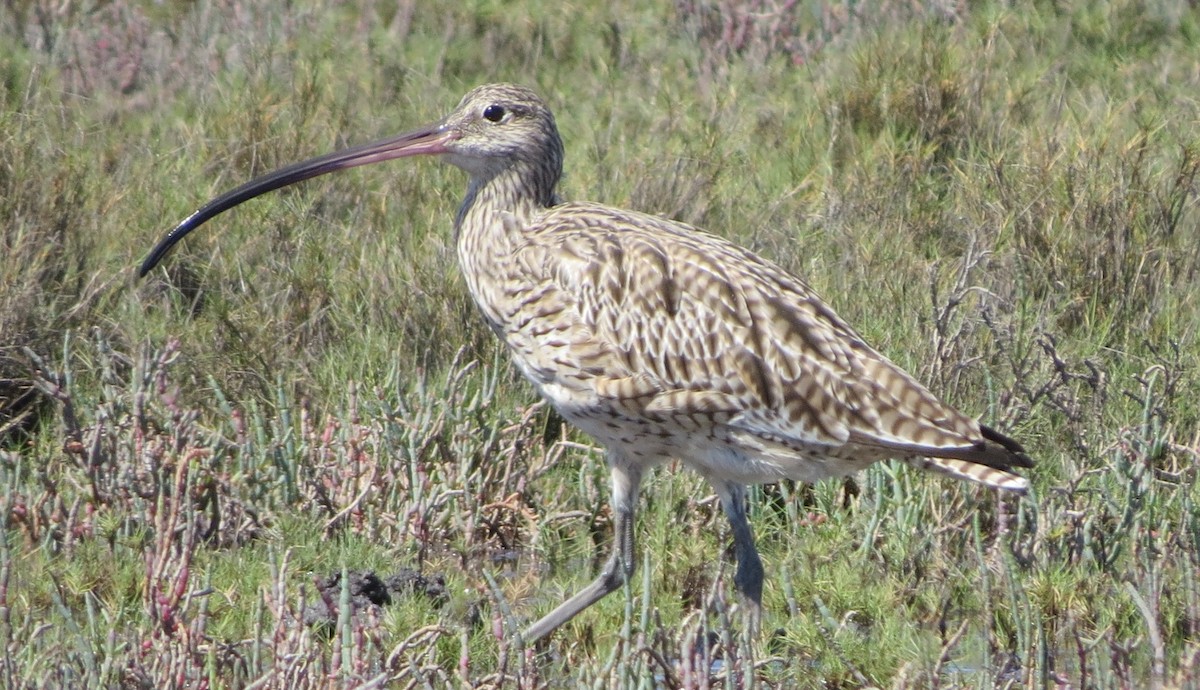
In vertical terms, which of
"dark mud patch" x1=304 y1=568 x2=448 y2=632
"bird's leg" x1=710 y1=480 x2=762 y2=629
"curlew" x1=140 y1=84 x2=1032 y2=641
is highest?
"curlew" x1=140 y1=84 x2=1032 y2=641

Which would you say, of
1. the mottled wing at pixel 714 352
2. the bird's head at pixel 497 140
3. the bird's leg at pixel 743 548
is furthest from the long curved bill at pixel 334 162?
the bird's leg at pixel 743 548

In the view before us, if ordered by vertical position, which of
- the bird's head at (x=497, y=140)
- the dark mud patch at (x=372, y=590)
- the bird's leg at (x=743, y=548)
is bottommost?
the dark mud patch at (x=372, y=590)

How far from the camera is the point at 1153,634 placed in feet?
11.1

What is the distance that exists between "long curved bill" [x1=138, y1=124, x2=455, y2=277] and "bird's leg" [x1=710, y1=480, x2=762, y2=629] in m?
1.51

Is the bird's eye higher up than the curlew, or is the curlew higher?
the bird's eye

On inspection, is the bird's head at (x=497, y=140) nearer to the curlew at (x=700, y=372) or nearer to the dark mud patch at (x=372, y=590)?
the curlew at (x=700, y=372)

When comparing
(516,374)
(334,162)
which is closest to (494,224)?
(334,162)

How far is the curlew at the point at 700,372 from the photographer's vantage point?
15.8ft

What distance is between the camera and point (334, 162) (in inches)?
234

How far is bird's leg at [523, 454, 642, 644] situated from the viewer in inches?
198

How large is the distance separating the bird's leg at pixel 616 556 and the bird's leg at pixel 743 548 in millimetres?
270

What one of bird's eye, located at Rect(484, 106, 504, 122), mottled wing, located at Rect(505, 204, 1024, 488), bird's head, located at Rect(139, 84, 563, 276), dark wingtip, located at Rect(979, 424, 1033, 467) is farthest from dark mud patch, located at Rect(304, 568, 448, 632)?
dark wingtip, located at Rect(979, 424, 1033, 467)

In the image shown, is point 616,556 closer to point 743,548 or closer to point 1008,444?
point 743,548

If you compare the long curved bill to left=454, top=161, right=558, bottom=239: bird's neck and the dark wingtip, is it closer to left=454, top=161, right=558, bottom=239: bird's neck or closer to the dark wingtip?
left=454, top=161, right=558, bottom=239: bird's neck
